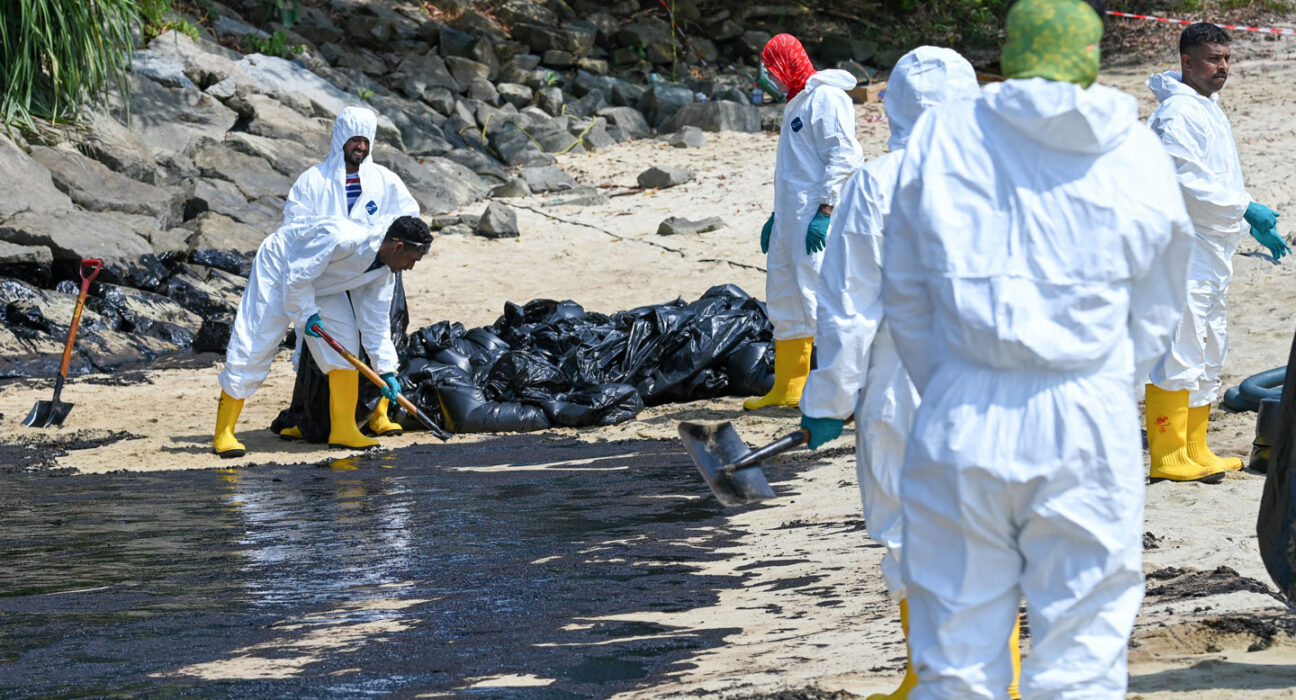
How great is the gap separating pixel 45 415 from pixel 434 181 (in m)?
7.46

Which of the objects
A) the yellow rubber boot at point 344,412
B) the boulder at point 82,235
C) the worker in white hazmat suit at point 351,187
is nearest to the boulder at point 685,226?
the boulder at point 82,235

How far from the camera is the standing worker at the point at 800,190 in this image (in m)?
7.89

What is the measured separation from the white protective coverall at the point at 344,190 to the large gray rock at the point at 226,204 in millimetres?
5520

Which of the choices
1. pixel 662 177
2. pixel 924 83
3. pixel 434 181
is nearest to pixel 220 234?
pixel 434 181

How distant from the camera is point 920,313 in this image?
289 cm

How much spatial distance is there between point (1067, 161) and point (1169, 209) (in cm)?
21

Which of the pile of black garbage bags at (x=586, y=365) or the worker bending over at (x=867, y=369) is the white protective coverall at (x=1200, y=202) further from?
the pile of black garbage bags at (x=586, y=365)

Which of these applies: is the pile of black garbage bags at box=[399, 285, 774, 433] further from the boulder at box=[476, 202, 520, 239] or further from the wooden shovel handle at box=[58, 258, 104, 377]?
the boulder at box=[476, 202, 520, 239]

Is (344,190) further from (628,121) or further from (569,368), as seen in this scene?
(628,121)

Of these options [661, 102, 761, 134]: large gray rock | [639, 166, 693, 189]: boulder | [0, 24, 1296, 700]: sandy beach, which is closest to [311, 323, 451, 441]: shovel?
[0, 24, 1296, 700]: sandy beach

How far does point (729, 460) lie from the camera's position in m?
3.45

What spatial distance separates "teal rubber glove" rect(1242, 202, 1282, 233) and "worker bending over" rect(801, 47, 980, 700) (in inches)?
107

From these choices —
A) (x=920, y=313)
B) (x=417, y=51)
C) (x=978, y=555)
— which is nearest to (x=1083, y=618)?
(x=978, y=555)

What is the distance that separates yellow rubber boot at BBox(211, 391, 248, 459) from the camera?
804 cm
